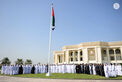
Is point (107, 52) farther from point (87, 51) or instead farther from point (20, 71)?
point (20, 71)

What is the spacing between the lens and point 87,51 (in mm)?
42281

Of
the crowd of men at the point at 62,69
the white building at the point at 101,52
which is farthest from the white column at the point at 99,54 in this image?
the crowd of men at the point at 62,69

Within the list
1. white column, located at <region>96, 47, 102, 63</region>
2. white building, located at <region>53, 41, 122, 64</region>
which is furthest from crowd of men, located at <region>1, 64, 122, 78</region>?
white building, located at <region>53, 41, 122, 64</region>

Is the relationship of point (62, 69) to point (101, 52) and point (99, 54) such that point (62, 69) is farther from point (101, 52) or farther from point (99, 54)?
point (101, 52)

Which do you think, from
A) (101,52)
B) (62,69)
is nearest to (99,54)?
(101,52)

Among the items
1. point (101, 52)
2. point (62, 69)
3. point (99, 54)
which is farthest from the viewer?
point (101, 52)

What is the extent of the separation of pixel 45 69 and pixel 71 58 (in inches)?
1433

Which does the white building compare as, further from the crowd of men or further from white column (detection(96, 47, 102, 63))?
the crowd of men

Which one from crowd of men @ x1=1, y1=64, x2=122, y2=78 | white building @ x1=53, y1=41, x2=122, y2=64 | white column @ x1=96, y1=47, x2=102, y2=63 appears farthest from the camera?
white building @ x1=53, y1=41, x2=122, y2=64

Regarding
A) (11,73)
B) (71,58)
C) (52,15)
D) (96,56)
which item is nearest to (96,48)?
(96,56)

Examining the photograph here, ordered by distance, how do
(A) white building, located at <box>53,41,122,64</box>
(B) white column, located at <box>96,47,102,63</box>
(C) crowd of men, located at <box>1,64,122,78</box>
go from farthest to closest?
(A) white building, located at <box>53,41,122,64</box> → (B) white column, located at <box>96,47,102,63</box> → (C) crowd of men, located at <box>1,64,122,78</box>

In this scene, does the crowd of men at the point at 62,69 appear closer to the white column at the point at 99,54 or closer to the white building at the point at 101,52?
the white column at the point at 99,54

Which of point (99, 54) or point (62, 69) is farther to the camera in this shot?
point (99, 54)

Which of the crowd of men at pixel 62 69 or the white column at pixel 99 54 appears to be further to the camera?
the white column at pixel 99 54
